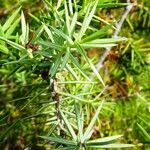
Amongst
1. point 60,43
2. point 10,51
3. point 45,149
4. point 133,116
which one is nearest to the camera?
point 60,43

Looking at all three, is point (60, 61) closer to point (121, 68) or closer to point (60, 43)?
point (60, 43)

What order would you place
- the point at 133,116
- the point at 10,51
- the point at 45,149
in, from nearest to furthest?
1. the point at 10,51
2. the point at 45,149
3. the point at 133,116

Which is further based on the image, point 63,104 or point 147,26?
point 147,26

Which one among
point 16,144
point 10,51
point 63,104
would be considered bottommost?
point 16,144

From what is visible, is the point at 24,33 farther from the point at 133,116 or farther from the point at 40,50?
the point at 133,116

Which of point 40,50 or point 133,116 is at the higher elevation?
point 40,50

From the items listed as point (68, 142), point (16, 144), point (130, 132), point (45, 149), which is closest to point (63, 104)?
point (68, 142)
